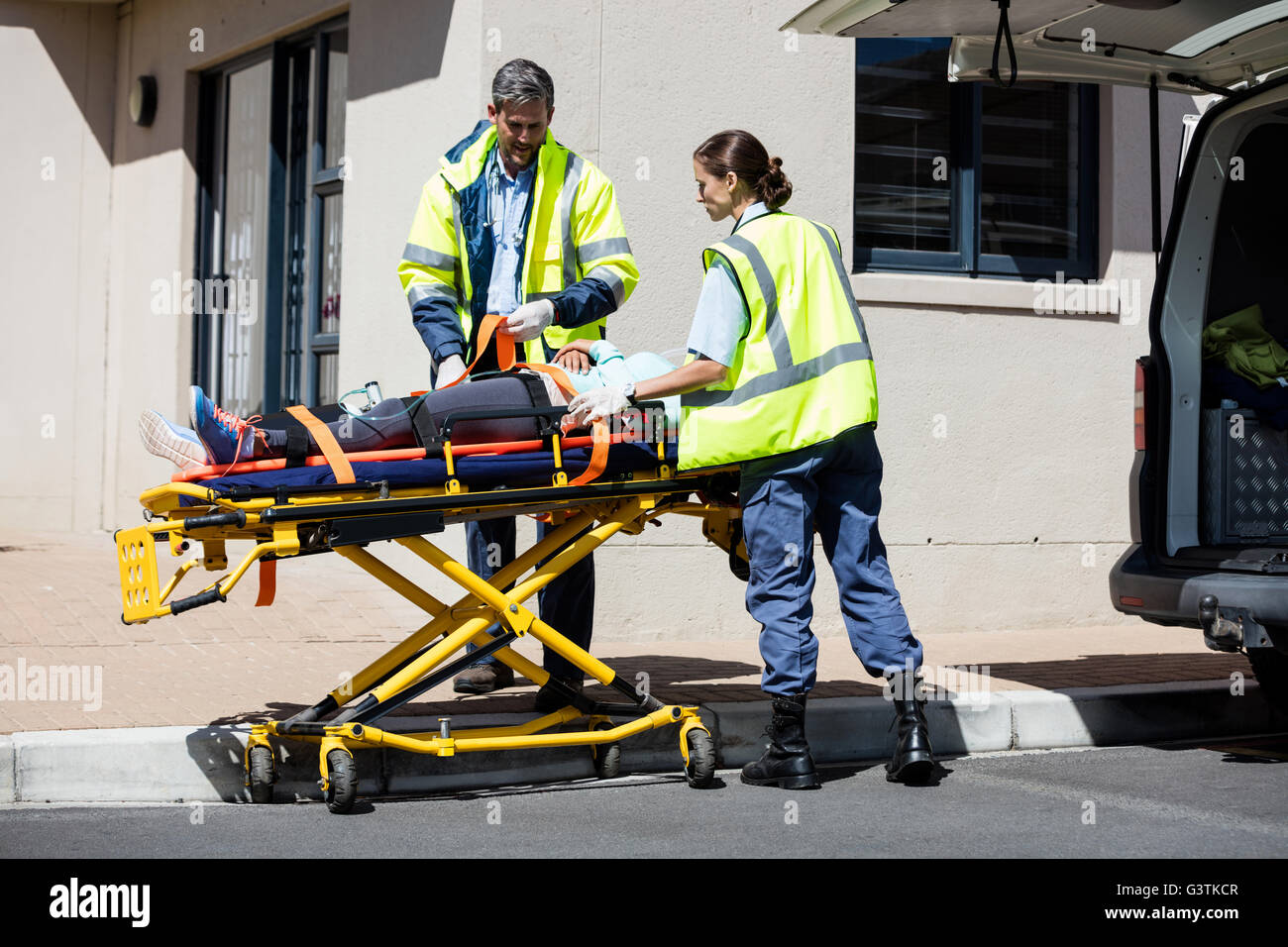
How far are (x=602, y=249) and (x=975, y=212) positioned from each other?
12.1 ft

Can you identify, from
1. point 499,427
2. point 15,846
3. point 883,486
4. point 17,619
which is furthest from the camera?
point 883,486

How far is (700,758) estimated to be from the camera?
5027 millimetres

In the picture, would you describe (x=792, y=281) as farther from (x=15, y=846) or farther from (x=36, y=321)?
(x=36, y=321)

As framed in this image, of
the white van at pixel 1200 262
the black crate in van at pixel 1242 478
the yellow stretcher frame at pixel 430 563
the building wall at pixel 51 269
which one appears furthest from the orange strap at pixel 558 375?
the building wall at pixel 51 269

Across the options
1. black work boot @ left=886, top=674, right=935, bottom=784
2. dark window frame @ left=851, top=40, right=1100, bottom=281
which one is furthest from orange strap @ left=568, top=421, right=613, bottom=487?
dark window frame @ left=851, top=40, right=1100, bottom=281

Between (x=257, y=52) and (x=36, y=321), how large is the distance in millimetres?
2563

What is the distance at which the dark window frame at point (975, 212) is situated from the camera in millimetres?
8700

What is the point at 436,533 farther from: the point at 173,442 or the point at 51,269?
the point at 51,269

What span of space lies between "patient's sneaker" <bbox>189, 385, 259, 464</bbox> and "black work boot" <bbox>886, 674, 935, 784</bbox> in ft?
6.91

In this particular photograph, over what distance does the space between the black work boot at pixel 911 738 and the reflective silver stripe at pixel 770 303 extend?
3.54 feet

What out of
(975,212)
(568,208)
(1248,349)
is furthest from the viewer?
(975,212)

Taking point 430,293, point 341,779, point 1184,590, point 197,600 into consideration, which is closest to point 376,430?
point 197,600

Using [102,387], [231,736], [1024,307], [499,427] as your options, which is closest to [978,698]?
[499,427]

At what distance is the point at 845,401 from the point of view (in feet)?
16.2
